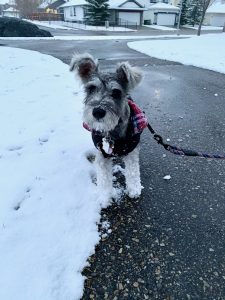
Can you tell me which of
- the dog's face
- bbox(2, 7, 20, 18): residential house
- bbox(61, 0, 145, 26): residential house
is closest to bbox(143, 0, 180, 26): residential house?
bbox(61, 0, 145, 26): residential house

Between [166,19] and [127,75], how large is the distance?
239 feet

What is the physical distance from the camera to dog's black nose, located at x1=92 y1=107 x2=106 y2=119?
3.41 m

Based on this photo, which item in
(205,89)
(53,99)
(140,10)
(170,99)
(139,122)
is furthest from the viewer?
(140,10)

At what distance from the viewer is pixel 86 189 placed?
15.3 ft

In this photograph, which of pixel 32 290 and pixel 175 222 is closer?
pixel 32 290

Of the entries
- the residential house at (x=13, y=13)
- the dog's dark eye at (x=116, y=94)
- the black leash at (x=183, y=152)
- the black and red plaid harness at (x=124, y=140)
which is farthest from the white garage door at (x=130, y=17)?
the dog's dark eye at (x=116, y=94)

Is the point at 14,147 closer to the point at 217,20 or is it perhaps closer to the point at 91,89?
the point at 91,89

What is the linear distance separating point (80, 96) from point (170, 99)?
3119mm

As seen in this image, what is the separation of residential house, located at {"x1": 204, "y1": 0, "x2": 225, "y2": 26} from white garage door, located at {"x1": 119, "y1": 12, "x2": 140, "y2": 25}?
2736 centimetres

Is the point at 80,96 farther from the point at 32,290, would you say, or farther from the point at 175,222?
the point at 32,290

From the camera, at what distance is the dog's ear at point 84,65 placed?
3.81 m

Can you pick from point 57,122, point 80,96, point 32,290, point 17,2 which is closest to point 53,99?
point 80,96

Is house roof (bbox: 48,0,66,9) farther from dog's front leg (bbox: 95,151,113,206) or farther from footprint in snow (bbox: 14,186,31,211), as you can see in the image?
dog's front leg (bbox: 95,151,113,206)

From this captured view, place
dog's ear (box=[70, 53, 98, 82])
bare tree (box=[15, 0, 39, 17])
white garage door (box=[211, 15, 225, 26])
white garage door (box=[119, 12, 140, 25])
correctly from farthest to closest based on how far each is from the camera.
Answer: white garage door (box=[211, 15, 225, 26]), bare tree (box=[15, 0, 39, 17]), white garage door (box=[119, 12, 140, 25]), dog's ear (box=[70, 53, 98, 82])
